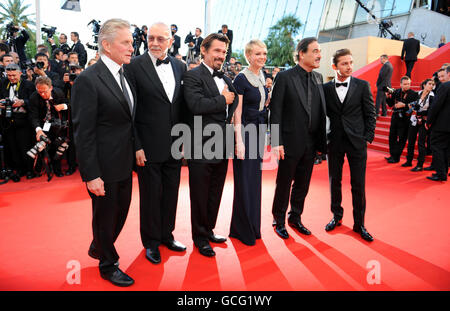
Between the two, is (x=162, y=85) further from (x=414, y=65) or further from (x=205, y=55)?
(x=414, y=65)

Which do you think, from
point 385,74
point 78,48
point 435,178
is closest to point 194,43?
point 78,48

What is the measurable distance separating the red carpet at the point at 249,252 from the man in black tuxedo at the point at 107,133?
0.41m

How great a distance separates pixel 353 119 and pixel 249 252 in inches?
63.5

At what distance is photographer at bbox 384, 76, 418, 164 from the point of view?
6.13m

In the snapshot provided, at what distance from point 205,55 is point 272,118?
857 mm

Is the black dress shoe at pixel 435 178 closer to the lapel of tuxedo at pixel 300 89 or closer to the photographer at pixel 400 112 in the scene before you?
the photographer at pixel 400 112

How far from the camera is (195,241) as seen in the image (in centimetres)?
274

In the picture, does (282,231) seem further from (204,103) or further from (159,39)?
(159,39)

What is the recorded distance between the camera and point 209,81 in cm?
249

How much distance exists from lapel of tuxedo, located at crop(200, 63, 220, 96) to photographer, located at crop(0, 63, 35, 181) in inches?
149

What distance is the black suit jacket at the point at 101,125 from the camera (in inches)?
75.0

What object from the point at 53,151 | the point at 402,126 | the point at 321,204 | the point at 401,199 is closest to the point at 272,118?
the point at 321,204

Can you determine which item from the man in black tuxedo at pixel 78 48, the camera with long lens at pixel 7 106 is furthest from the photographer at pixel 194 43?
the camera with long lens at pixel 7 106

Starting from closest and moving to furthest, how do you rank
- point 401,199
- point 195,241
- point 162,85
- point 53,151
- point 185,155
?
point 162,85, point 185,155, point 195,241, point 401,199, point 53,151
